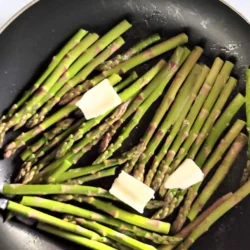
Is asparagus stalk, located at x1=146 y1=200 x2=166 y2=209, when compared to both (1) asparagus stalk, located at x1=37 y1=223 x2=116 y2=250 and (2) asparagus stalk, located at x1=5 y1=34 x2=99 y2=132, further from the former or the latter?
(2) asparagus stalk, located at x1=5 y1=34 x2=99 y2=132

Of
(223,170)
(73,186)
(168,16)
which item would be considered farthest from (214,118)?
(73,186)

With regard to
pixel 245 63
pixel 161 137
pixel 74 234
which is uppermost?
pixel 245 63

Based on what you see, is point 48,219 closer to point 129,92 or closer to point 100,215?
point 100,215

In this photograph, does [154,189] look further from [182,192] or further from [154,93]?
[154,93]

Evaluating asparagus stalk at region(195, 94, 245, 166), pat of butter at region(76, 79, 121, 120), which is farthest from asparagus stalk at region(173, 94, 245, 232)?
pat of butter at region(76, 79, 121, 120)

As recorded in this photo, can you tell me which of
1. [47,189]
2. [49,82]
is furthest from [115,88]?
[47,189]

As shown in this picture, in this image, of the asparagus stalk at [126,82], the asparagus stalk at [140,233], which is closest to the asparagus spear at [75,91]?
the asparagus stalk at [126,82]
